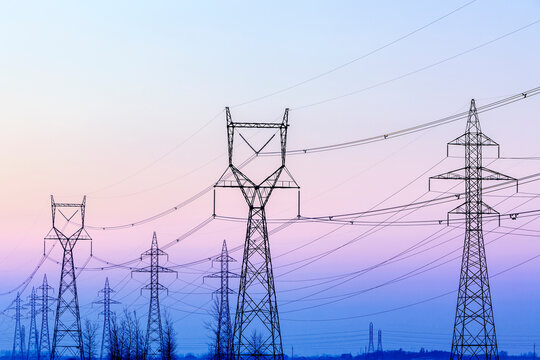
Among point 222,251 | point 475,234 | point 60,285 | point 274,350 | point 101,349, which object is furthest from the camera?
point 101,349

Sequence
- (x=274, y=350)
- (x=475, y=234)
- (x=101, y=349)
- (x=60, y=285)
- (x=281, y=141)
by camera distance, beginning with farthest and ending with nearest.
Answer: (x=101, y=349)
(x=60, y=285)
(x=475, y=234)
(x=281, y=141)
(x=274, y=350)

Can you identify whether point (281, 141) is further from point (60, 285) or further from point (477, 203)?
point (60, 285)

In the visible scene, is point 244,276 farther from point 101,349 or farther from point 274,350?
point 101,349

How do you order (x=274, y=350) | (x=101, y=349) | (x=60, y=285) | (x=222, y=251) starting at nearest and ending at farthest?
1. (x=274, y=350)
2. (x=60, y=285)
3. (x=222, y=251)
4. (x=101, y=349)

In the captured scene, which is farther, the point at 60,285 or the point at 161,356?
the point at 161,356

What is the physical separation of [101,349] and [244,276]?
91.9 m

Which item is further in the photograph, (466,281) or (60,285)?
(60,285)

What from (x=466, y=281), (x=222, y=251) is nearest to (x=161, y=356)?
(x=222, y=251)

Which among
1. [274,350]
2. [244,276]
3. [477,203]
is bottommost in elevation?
[274,350]

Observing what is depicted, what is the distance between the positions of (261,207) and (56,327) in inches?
1404

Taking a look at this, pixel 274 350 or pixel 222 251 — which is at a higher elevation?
pixel 222 251

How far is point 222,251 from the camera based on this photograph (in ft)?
314

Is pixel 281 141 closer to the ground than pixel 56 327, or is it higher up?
higher up

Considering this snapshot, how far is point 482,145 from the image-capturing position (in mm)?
67250
